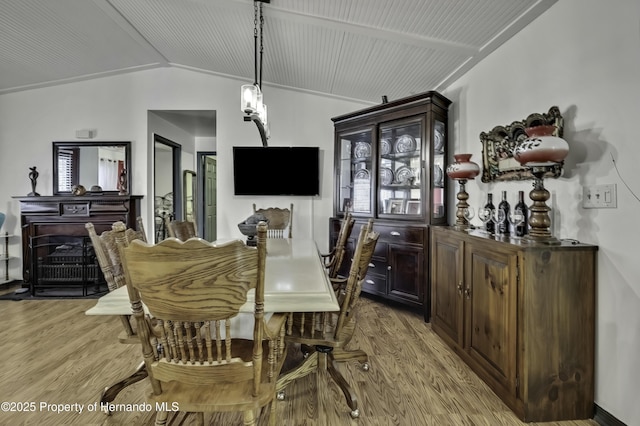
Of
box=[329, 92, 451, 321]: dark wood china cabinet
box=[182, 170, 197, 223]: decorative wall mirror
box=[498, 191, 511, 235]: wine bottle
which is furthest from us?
box=[182, 170, 197, 223]: decorative wall mirror

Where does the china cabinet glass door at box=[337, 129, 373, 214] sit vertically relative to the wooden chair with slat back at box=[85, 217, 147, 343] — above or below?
above

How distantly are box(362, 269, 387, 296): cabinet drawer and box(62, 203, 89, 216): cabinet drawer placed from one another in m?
3.68

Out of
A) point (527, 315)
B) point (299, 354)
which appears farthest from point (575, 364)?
point (299, 354)

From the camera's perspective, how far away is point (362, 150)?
3.69m

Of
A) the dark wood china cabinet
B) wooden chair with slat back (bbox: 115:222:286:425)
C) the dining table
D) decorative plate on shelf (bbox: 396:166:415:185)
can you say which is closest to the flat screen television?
the dark wood china cabinet

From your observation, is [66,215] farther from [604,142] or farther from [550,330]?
[604,142]

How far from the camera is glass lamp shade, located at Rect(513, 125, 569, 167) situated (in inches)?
61.5

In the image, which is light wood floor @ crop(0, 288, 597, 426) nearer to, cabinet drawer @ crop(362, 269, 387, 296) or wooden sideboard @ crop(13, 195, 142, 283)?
cabinet drawer @ crop(362, 269, 387, 296)

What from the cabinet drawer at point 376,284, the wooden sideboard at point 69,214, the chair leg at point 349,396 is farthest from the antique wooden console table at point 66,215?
the chair leg at point 349,396

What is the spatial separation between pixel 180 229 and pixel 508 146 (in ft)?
8.75

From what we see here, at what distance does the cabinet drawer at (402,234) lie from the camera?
2.92 m

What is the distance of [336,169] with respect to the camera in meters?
3.92

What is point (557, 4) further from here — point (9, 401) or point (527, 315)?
point (9, 401)

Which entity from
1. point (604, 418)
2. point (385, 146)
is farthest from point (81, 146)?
point (604, 418)
